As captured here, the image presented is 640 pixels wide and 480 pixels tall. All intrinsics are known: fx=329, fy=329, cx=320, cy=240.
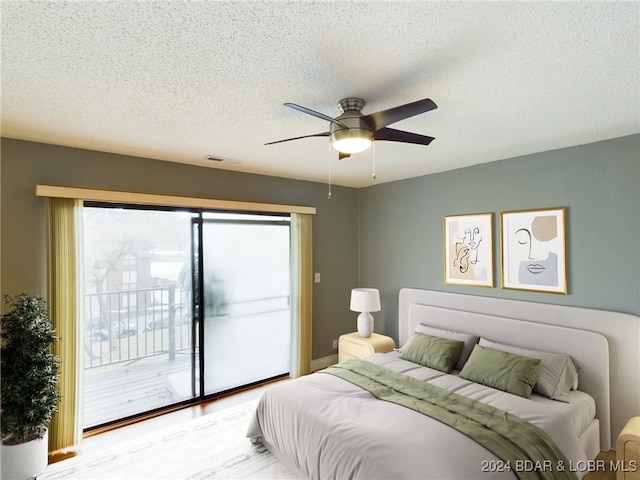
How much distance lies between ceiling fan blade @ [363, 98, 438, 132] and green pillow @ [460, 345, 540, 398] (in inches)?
88.0

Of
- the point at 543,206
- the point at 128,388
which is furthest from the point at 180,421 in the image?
the point at 543,206

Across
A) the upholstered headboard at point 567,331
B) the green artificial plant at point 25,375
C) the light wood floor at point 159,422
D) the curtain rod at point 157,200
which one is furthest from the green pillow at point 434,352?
the green artificial plant at point 25,375

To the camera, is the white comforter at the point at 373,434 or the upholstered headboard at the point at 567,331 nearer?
the white comforter at the point at 373,434

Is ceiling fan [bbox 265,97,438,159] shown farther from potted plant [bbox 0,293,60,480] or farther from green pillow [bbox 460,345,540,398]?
potted plant [bbox 0,293,60,480]

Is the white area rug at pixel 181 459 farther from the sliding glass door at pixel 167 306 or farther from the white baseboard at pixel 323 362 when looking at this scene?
the white baseboard at pixel 323 362

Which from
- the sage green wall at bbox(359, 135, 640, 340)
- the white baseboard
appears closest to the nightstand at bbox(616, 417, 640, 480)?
the sage green wall at bbox(359, 135, 640, 340)

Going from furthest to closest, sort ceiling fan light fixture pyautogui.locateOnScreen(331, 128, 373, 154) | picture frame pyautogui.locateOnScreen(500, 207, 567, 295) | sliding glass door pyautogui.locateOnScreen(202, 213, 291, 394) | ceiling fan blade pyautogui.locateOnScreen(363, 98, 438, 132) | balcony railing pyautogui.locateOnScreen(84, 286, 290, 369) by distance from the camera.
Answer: sliding glass door pyautogui.locateOnScreen(202, 213, 291, 394) → balcony railing pyautogui.locateOnScreen(84, 286, 290, 369) → picture frame pyautogui.locateOnScreen(500, 207, 567, 295) → ceiling fan light fixture pyautogui.locateOnScreen(331, 128, 373, 154) → ceiling fan blade pyautogui.locateOnScreen(363, 98, 438, 132)

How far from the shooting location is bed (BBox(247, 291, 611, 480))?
5.95ft

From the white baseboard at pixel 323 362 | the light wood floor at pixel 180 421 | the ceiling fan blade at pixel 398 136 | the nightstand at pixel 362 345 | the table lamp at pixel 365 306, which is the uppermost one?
the ceiling fan blade at pixel 398 136

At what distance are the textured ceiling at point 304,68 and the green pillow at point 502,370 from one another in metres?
1.83

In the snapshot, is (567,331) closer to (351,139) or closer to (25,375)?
(351,139)

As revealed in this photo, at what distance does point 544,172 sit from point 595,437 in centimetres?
222

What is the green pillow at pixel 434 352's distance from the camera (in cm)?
307

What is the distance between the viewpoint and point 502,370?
8.84 ft
